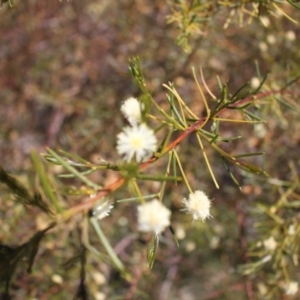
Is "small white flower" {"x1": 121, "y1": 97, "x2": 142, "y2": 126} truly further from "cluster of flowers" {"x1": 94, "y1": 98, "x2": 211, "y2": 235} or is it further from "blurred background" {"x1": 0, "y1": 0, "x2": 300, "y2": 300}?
"blurred background" {"x1": 0, "y1": 0, "x2": 300, "y2": 300}

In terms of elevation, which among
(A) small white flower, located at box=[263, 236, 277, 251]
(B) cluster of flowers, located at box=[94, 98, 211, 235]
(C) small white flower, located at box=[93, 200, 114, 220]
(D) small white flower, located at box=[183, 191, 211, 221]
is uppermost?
(B) cluster of flowers, located at box=[94, 98, 211, 235]

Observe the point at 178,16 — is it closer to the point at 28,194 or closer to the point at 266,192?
the point at 28,194

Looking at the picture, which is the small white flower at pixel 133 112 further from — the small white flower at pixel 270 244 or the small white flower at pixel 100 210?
the small white flower at pixel 270 244

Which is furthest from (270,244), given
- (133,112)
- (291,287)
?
→ (133,112)

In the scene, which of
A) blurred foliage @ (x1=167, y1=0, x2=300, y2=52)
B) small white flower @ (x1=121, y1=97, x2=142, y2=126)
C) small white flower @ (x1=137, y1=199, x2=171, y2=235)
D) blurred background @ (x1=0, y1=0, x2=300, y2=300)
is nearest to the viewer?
small white flower @ (x1=137, y1=199, x2=171, y2=235)

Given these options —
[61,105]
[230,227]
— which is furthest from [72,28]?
[230,227]

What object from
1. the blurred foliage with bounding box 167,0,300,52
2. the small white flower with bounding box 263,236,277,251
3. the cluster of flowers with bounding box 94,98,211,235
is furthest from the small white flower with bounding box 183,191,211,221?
the small white flower with bounding box 263,236,277,251

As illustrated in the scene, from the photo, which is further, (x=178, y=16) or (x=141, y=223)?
(x=178, y=16)

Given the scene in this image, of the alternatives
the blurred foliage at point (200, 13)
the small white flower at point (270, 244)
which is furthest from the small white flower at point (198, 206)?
the small white flower at point (270, 244)
